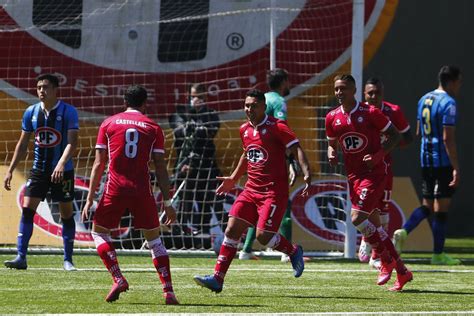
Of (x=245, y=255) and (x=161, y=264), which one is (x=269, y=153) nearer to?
(x=161, y=264)

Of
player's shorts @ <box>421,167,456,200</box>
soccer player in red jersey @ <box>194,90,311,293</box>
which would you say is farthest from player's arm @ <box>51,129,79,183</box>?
player's shorts @ <box>421,167,456,200</box>

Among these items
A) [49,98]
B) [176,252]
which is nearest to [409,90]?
[176,252]

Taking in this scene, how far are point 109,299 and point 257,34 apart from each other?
8.01 meters

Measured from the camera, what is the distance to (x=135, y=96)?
34.2 feet

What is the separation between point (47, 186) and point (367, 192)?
384 centimetres

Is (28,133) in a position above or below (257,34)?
below

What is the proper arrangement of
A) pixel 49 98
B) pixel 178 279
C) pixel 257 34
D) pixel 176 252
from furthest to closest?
pixel 257 34
pixel 176 252
pixel 49 98
pixel 178 279

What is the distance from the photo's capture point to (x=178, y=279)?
12.6 meters

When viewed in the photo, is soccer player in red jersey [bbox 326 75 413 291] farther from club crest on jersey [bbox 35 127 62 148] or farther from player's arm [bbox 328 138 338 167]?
club crest on jersey [bbox 35 127 62 148]

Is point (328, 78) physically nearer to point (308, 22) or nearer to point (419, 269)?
Answer: point (308, 22)

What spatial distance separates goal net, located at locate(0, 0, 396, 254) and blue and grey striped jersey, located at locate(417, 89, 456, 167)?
1761mm

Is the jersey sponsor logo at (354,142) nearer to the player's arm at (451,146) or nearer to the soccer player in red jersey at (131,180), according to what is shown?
the soccer player in red jersey at (131,180)

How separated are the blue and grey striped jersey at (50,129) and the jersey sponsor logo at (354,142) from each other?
10.9 ft

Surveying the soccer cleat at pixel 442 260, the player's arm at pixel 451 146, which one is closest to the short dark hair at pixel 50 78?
the player's arm at pixel 451 146
